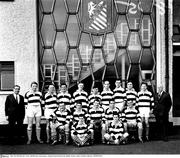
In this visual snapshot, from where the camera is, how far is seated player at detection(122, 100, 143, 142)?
8.04 meters

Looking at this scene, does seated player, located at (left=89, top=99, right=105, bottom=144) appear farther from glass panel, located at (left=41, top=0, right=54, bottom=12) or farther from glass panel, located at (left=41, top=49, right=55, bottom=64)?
glass panel, located at (left=41, top=0, right=54, bottom=12)

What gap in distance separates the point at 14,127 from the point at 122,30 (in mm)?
4399

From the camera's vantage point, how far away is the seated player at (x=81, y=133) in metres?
7.62

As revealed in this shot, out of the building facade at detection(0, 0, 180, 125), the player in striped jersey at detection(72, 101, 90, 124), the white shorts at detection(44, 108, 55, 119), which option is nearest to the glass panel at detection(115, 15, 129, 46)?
the building facade at detection(0, 0, 180, 125)

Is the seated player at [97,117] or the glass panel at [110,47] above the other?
the glass panel at [110,47]

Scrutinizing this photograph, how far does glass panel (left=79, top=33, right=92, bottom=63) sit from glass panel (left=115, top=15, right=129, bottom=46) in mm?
944

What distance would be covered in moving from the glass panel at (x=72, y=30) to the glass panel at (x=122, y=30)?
1276mm

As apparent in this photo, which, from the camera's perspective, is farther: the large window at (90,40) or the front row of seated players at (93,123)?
the large window at (90,40)

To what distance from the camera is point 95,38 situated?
9.41 meters

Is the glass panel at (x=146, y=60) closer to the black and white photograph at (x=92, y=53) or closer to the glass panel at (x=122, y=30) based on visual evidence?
the black and white photograph at (x=92, y=53)

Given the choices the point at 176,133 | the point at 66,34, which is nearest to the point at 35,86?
the point at 66,34

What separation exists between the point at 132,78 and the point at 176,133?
7.01 feet

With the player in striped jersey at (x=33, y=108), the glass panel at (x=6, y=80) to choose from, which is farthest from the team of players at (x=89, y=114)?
the glass panel at (x=6, y=80)

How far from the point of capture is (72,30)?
9.39 meters
